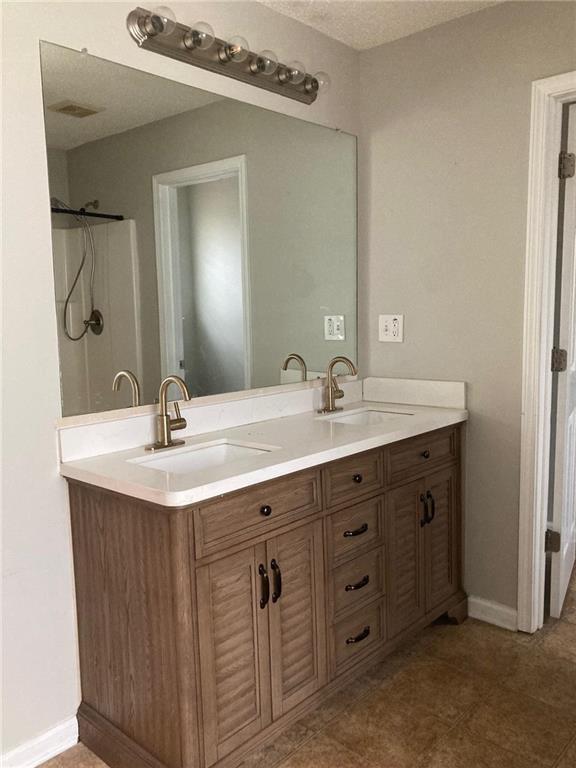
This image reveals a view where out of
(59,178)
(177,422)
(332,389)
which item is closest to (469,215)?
(332,389)

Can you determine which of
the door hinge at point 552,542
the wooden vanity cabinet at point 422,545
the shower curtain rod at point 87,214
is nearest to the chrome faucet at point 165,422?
the shower curtain rod at point 87,214

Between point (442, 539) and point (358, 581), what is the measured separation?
1.80 ft

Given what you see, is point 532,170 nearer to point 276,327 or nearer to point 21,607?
point 276,327

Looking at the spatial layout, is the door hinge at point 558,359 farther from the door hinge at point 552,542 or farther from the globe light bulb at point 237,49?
the globe light bulb at point 237,49

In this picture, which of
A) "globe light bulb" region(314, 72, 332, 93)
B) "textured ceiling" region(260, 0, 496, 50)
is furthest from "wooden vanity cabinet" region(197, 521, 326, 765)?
"textured ceiling" region(260, 0, 496, 50)

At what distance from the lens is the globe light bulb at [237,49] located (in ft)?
6.96

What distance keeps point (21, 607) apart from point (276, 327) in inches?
51.9

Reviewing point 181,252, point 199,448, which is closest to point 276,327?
point 181,252

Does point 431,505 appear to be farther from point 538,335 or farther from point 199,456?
point 199,456

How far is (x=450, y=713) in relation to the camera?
204 centimetres

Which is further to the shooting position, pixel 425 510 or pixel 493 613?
pixel 493 613

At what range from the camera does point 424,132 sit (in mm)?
2590

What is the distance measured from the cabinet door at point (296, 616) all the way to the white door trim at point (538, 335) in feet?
3.14

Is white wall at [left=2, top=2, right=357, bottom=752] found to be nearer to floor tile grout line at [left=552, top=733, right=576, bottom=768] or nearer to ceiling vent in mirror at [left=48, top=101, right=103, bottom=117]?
ceiling vent in mirror at [left=48, top=101, right=103, bottom=117]
